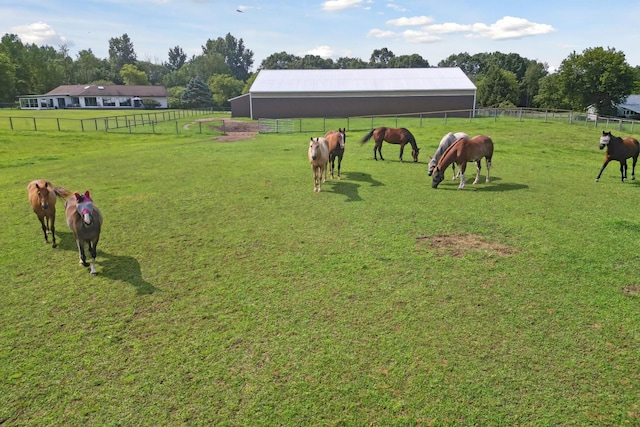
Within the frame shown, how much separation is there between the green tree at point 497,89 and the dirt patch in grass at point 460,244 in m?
60.3

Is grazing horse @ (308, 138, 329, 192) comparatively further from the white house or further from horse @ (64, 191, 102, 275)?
the white house

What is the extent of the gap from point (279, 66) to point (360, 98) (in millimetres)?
102234

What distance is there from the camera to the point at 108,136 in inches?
1075

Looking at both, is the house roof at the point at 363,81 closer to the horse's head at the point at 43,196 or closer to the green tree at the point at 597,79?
the green tree at the point at 597,79

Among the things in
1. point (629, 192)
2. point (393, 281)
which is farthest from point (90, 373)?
point (629, 192)

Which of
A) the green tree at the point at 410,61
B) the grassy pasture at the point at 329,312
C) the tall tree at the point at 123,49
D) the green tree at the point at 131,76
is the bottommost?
the grassy pasture at the point at 329,312

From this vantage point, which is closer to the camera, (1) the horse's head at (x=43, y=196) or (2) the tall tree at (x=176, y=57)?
(1) the horse's head at (x=43, y=196)

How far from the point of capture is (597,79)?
4800cm

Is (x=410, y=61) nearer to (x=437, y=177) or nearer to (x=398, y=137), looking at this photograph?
(x=398, y=137)

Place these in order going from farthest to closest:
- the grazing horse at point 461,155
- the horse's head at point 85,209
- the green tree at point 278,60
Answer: the green tree at point 278,60 < the grazing horse at point 461,155 < the horse's head at point 85,209

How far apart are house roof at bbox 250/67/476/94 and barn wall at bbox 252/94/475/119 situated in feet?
3.24

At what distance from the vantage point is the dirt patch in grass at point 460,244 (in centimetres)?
727

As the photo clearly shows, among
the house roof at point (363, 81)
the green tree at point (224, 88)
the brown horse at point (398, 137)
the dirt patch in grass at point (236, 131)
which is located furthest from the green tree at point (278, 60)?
the brown horse at point (398, 137)

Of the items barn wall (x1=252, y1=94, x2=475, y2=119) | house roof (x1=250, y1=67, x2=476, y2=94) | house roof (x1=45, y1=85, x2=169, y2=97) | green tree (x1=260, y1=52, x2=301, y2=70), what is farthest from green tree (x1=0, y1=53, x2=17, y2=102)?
green tree (x1=260, y1=52, x2=301, y2=70)
